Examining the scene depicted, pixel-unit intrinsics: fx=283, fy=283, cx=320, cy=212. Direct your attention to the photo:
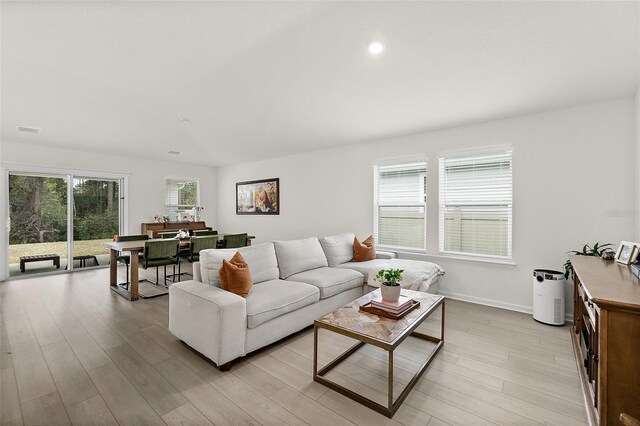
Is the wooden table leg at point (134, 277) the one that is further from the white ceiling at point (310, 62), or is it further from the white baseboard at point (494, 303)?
the white baseboard at point (494, 303)

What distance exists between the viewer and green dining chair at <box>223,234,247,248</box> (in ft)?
17.5

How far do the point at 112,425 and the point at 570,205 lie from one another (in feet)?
15.6

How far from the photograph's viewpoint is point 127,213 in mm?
6461

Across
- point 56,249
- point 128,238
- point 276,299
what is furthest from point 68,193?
point 276,299

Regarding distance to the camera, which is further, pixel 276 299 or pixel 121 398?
pixel 276 299

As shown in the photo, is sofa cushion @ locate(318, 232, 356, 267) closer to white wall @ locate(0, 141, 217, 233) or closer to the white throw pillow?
the white throw pillow

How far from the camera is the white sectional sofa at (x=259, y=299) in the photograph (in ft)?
7.64

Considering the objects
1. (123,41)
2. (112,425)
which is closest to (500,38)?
(123,41)

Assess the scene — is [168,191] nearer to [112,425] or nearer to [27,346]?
[27,346]

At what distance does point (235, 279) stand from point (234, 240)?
2.94 m

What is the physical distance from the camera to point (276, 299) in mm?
2670

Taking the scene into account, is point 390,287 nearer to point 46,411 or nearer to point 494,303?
point 494,303

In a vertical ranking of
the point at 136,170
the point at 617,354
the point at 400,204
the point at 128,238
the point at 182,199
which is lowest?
the point at 617,354

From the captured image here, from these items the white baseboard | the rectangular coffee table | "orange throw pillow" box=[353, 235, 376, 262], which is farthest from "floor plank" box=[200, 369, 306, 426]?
the white baseboard
